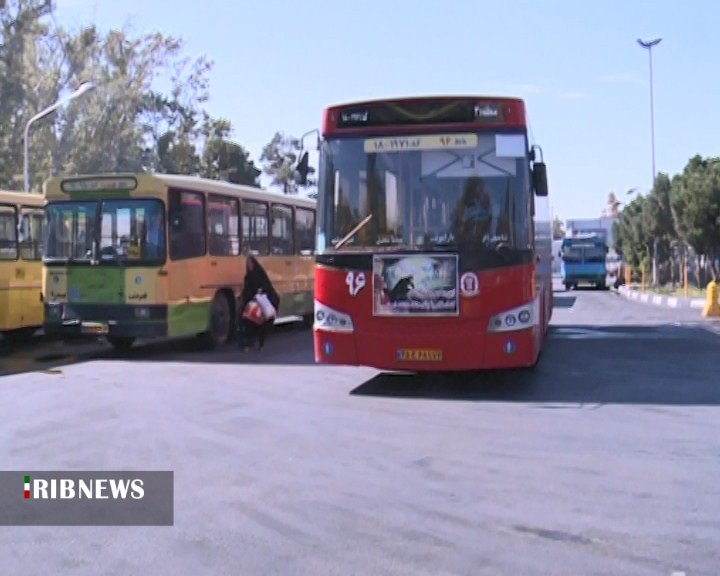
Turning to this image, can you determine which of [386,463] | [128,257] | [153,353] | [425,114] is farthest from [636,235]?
[386,463]

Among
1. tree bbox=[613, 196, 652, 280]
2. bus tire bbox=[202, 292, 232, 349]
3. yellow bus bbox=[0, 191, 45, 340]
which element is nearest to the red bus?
bus tire bbox=[202, 292, 232, 349]

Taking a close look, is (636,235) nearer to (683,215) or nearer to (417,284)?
(683,215)

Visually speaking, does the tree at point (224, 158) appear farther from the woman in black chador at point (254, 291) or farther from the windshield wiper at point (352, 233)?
the windshield wiper at point (352, 233)

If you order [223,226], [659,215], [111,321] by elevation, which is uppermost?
[659,215]

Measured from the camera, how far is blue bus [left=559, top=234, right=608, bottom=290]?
47.7m

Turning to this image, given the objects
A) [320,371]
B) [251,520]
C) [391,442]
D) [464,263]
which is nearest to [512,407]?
[464,263]

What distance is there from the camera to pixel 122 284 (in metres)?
15.4

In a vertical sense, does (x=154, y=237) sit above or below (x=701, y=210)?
below

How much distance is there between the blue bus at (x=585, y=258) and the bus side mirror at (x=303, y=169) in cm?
3711

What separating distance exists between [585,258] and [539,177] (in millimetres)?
37688

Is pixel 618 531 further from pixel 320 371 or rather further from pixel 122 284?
pixel 122 284

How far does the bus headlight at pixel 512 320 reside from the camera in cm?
1091

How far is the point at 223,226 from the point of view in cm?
1766

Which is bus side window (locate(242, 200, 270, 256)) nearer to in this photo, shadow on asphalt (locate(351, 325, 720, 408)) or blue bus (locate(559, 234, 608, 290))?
shadow on asphalt (locate(351, 325, 720, 408))
